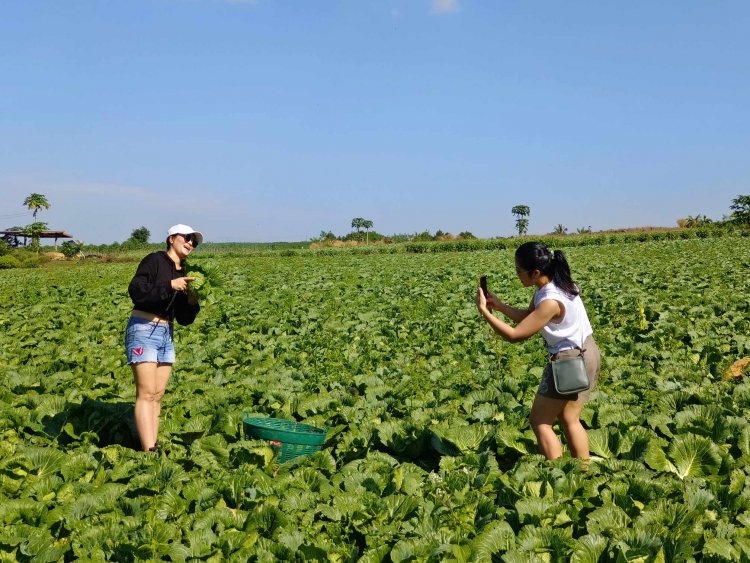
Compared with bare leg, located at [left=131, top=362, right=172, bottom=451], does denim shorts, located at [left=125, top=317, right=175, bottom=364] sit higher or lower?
higher

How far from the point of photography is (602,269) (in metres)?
20.0

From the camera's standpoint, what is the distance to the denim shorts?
4883 mm

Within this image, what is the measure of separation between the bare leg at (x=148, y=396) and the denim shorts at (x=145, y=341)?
0.06 metres

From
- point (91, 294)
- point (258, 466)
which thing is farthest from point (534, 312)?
point (91, 294)

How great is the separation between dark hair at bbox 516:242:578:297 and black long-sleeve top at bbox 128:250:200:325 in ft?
9.17

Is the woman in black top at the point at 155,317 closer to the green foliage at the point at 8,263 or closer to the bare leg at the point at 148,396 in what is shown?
the bare leg at the point at 148,396

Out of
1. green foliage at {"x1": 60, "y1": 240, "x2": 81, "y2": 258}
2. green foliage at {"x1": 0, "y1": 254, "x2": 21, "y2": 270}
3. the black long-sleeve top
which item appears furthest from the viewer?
green foliage at {"x1": 60, "y1": 240, "x2": 81, "y2": 258}

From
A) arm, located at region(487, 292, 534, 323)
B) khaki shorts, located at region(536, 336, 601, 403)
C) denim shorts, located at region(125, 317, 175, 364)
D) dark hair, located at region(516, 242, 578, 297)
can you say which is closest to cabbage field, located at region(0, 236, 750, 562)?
khaki shorts, located at region(536, 336, 601, 403)

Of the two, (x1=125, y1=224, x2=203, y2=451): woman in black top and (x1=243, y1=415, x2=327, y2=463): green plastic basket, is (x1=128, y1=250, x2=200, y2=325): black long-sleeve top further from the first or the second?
(x1=243, y1=415, x2=327, y2=463): green plastic basket

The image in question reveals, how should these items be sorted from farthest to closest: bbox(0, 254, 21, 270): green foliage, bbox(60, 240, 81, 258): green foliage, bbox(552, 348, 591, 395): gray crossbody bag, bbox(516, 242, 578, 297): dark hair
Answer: bbox(60, 240, 81, 258): green foliage
bbox(0, 254, 21, 270): green foliage
bbox(516, 242, 578, 297): dark hair
bbox(552, 348, 591, 395): gray crossbody bag

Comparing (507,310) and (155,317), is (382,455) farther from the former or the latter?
(155,317)

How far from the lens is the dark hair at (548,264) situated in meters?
4.07

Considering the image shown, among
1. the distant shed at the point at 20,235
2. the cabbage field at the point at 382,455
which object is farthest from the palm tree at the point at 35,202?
the cabbage field at the point at 382,455

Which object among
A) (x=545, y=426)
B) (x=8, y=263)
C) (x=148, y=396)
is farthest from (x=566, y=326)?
(x=8, y=263)
